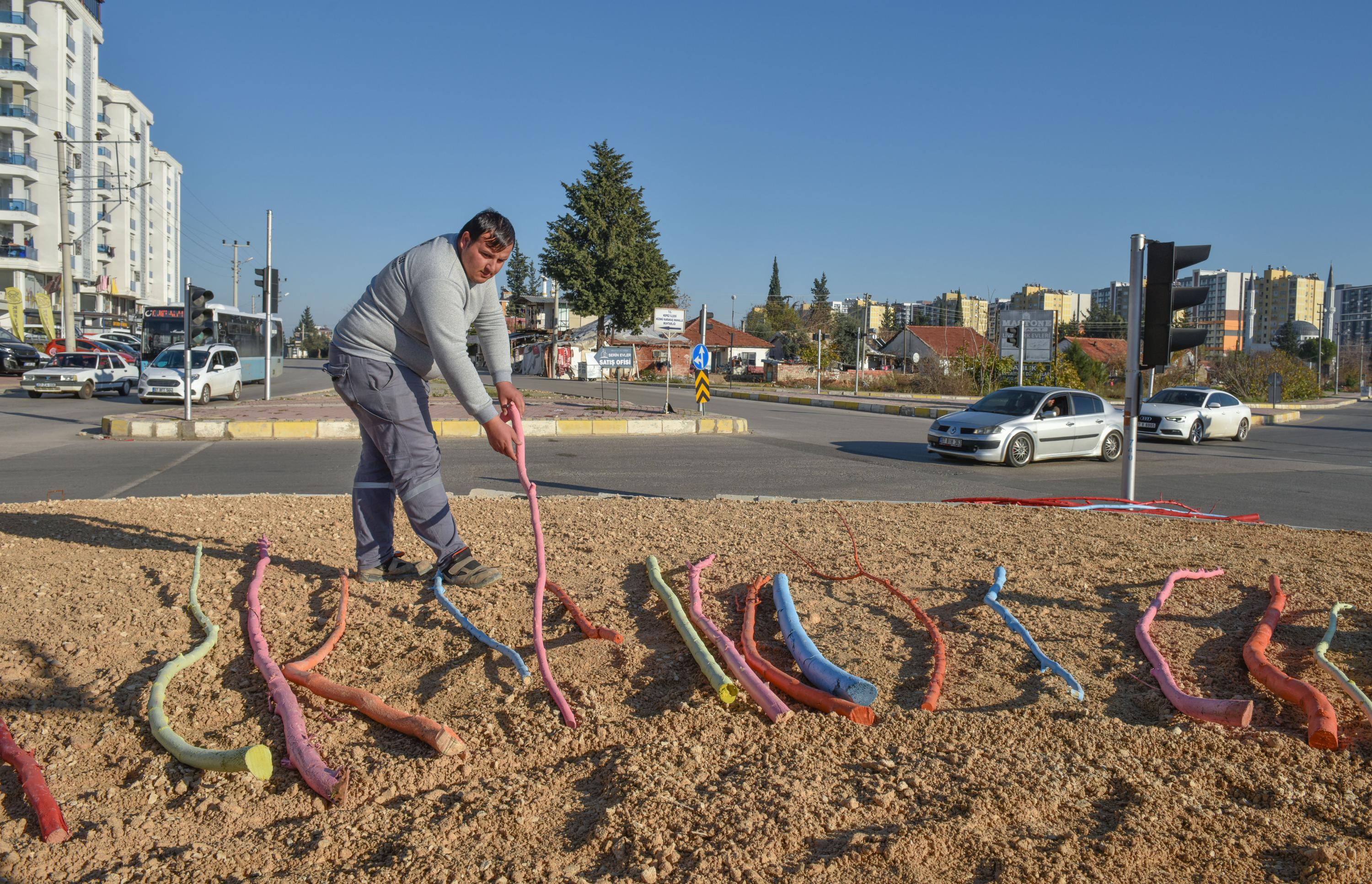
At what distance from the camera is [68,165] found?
56.1 metres

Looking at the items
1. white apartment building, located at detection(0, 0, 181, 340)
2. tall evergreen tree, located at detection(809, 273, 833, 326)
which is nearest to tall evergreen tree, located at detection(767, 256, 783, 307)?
tall evergreen tree, located at detection(809, 273, 833, 326)

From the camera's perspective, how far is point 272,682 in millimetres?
3047

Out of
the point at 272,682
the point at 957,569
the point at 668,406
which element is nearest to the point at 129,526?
the point at 272,682

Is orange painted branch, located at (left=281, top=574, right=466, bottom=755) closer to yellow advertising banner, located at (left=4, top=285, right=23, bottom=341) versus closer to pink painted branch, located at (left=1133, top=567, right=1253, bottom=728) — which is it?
pink painted branch, located at (left=1133, top=567, right=1253, bottom=728)

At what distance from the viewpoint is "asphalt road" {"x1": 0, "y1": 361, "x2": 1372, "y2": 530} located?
9.69 m

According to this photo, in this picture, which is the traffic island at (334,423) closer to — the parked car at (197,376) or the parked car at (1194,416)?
the parked car at (197,376)

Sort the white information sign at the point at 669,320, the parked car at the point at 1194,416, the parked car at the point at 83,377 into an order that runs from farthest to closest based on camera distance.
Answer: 1. the parked car at the point at 83,377
2. the white information sign at the point at 669,320
3. the parked car at the point at 1194,416

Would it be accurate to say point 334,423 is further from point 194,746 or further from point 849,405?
point 849,405

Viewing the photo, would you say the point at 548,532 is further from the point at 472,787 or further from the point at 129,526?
the point at 472,787

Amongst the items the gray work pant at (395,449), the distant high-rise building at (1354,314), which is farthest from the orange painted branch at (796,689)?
the distant high-rise building at (1354,314)

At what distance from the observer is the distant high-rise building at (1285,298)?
9750 centimetres

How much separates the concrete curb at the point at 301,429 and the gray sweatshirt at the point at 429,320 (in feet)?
33.9

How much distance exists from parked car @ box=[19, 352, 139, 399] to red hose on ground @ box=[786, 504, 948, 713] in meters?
26.4

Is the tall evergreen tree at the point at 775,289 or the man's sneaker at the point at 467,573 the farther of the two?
the tall evergreen tree at the point at 775,289
